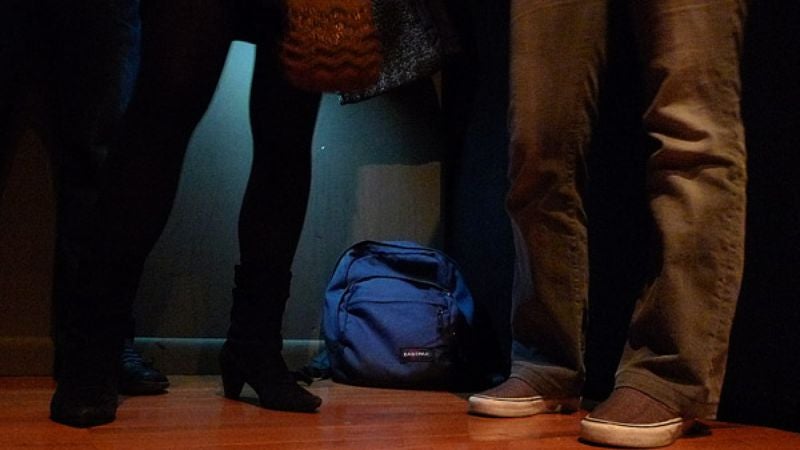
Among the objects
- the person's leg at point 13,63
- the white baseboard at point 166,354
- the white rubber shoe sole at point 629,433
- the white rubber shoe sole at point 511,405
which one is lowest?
the white baseboard at point 166,354

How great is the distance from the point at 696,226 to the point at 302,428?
1.78 ft

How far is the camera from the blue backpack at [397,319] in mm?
1563

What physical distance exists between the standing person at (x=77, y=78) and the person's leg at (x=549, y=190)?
0.61 m

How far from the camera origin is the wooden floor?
89cm

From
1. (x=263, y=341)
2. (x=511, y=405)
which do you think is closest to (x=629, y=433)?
(x=511, y=405)

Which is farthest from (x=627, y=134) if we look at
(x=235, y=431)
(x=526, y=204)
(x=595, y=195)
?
(x=235, y=431)

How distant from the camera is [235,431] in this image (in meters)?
0.96

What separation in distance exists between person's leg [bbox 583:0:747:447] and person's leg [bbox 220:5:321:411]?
44 centimetres

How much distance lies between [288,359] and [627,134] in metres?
0.88

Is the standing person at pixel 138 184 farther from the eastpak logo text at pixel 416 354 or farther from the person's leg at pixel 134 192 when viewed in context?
the eastpak logo text at pixel 416 354

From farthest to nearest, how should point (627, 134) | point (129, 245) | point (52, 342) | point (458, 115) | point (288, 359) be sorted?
point (458, 115), point (288, 359), point (52, 342), point (627, 134), point (129, 245)

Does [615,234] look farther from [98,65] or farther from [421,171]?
[98,65]

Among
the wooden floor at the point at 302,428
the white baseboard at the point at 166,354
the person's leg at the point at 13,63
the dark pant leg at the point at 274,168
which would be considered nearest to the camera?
the wooden floor at the point at 302,428

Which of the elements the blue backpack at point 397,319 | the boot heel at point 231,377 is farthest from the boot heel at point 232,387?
the blue backpack at point 397,319
